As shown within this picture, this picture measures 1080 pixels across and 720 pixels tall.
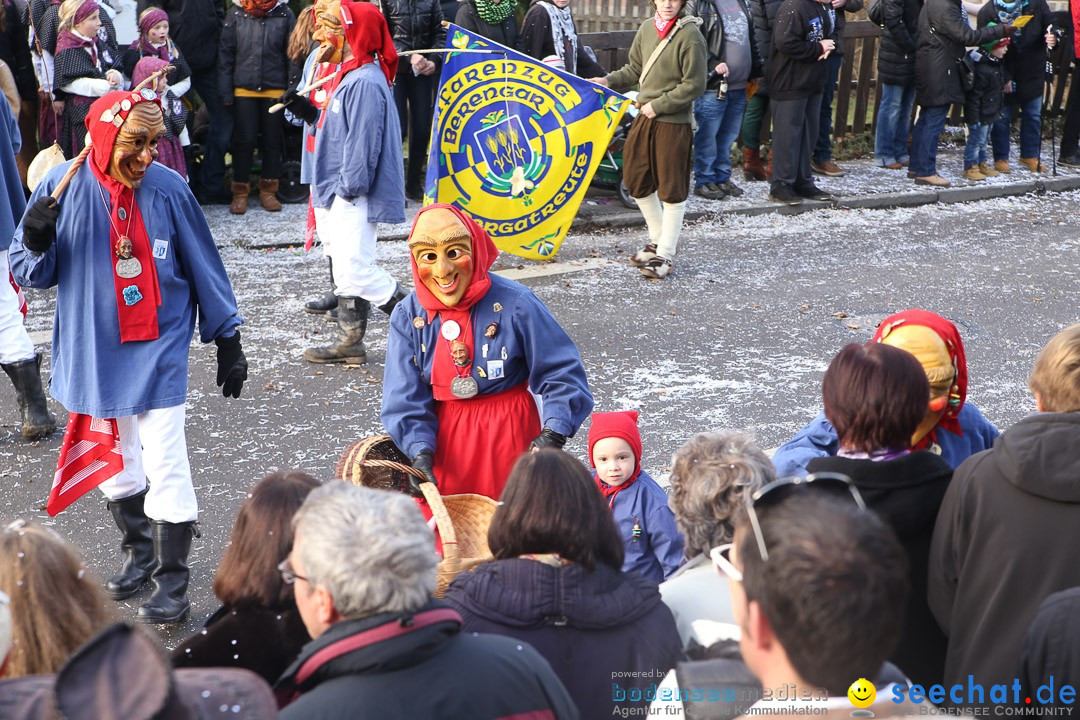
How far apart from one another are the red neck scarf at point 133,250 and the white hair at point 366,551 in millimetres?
2321

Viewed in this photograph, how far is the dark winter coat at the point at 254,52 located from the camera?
9688 mm

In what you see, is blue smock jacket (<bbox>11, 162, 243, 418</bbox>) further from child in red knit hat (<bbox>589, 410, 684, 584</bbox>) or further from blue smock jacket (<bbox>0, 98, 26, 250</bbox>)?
child in red knit hat (<bbox>589, 410, 684, 584</bbox>)

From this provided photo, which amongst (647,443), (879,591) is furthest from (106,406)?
(879,591)

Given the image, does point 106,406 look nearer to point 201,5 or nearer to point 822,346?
point 822,346

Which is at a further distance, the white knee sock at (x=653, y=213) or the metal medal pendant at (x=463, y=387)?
the white knee sock at (x=653, y=213)

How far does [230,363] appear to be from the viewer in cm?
483

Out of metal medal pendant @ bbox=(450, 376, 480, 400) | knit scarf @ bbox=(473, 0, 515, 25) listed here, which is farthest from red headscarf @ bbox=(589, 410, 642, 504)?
knit scarf @ bbox=(473, 0, 515, 25)

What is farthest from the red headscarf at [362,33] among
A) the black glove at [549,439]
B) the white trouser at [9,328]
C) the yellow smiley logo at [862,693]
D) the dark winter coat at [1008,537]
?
the yellow smiley logo at [862,693]

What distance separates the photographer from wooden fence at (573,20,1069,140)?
11.8m

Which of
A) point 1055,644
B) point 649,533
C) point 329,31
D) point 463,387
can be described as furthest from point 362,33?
point 1055,644

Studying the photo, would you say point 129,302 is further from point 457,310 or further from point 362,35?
point 362,35

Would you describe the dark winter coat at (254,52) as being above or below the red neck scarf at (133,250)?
above

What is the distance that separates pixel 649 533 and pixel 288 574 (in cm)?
158

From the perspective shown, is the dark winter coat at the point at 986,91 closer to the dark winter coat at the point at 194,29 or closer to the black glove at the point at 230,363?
the dark winter coat at the point at 194,29
